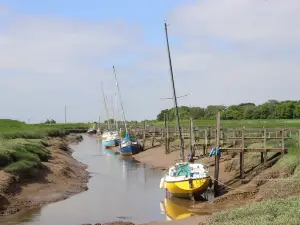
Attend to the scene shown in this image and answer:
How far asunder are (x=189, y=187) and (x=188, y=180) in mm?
456

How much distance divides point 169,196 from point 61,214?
8.12m

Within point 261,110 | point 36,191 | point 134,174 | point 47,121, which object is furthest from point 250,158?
point 47,121

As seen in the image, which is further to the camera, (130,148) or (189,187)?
(130,148)

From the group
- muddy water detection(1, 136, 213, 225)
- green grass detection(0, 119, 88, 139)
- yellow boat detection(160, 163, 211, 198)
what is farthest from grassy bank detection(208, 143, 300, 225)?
green grass detection(0, 119, 88, 139)

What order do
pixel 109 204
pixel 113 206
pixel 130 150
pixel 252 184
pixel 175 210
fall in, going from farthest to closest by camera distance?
pixel 130 150 < pixel 252 184 < pixel 109 204 < pixel 113 206 < pixel 175 210

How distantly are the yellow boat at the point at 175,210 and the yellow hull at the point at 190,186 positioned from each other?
78cm

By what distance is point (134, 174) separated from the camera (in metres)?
43.4

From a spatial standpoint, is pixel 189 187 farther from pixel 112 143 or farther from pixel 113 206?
pixel 112 143

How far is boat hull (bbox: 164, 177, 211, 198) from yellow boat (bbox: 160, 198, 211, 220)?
28.3 inches

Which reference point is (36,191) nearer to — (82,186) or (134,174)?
(82,186)

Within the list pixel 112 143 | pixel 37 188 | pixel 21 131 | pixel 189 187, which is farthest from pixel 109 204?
pixel 112 143

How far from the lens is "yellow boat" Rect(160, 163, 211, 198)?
87.7 ft

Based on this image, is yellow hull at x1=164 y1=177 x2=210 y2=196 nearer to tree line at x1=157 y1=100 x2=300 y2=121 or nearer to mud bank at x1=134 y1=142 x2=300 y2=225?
mud bank at x1=134 y1=142 x2=300 y2=225

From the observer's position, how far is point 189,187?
88.3ft
